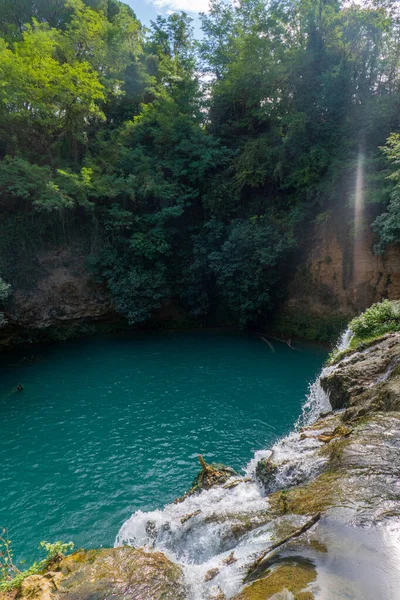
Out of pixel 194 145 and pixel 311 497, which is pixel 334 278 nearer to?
pixel 194 145

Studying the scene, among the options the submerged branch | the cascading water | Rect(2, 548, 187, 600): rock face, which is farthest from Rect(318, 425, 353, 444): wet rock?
Rect(2, 548, 187, 600): rock face

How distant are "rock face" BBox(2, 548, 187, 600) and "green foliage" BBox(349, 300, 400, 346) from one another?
295 inches

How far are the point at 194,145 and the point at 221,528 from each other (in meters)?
19.8

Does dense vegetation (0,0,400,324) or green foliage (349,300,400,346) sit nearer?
green foliage (349,300,400,346)

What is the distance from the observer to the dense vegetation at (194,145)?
16.4m

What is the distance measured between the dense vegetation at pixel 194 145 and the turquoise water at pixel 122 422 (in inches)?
157

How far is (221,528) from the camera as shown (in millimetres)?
4527

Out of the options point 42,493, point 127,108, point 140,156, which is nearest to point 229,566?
point 42,493

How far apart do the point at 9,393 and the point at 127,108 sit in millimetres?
20381

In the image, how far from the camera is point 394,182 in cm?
1381

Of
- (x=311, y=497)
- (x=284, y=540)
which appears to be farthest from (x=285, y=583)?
(x=311, y=497)

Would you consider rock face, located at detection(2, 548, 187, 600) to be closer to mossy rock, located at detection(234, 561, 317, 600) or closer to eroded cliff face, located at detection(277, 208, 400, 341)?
mossy rock, located at detection(234, 561, 317, 600)

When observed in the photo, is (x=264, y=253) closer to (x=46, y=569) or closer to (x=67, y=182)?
(x=67, y=182)

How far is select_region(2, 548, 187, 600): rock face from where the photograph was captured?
11.4 feet
